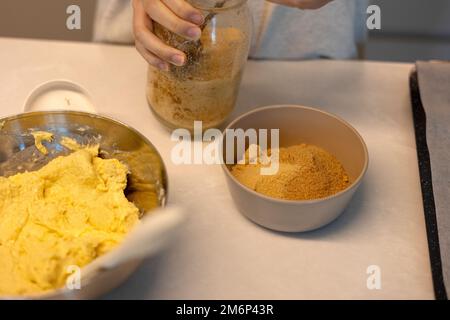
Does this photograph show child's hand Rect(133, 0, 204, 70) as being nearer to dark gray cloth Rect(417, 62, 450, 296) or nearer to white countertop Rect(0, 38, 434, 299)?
white countertop Rect(0, 38, 434, 299)

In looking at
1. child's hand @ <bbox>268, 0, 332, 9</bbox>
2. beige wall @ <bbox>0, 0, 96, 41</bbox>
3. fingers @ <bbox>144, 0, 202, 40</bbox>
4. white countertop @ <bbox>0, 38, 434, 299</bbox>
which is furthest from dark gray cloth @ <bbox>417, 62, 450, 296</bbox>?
beige wall @ <bbox>0, 0, 96, 41</bbox>

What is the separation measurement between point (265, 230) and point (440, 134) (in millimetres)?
268

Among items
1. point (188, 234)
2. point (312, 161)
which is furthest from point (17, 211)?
point (312, 161)

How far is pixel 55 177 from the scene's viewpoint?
1.91 feet

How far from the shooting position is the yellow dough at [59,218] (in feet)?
1.57

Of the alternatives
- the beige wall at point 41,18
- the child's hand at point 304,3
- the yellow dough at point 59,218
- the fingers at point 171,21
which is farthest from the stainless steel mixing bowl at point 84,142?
the beige wall at point 41,18

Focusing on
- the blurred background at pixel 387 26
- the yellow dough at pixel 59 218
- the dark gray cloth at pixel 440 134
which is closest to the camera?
the yellow dough at pixel 59 218

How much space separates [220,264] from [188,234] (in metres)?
0.05

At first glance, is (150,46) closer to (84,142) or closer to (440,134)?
(84,142)

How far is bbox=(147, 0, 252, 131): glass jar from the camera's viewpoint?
0.59m

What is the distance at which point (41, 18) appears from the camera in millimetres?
1233

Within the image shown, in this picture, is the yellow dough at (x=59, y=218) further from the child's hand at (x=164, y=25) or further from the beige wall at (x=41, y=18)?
the beige wall at (x=41, y=18)

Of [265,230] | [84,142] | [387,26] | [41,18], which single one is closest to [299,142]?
[265,230]

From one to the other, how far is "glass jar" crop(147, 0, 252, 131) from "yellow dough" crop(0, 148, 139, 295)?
0.34 ft
